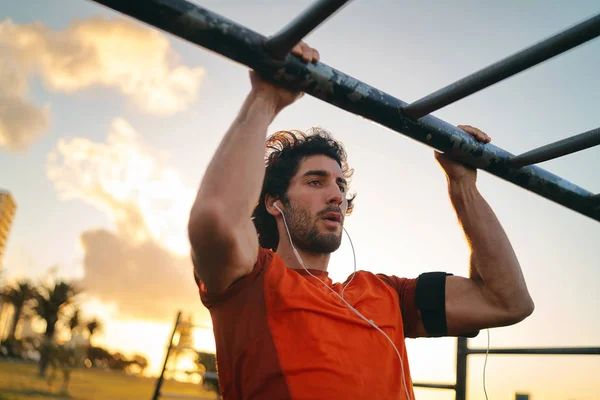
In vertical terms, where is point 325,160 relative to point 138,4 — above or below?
above

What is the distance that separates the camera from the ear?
2263 mm

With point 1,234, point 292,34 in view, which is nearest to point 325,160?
point 292,34

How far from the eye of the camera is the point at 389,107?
3.81 ft

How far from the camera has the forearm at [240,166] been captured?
4.00 ft

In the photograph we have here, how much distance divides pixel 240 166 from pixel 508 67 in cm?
71

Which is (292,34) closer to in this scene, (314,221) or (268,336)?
(268,336)

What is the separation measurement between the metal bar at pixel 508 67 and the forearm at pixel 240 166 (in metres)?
0.42

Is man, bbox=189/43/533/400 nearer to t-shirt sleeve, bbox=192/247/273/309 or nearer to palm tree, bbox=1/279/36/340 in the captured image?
t-shirt sleeve, bbox=192/247/273/309

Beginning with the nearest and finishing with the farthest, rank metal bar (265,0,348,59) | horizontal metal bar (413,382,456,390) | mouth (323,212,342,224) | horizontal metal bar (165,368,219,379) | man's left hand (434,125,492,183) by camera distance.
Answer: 1. metal bar (265,0,348,59)
2. man's left hand (434,125,492,183)
3. mouth (323,212,342,224)
4. horizontal metal bar (413,382,456,390)
5. horizontal metal bar (165,368,219,379)

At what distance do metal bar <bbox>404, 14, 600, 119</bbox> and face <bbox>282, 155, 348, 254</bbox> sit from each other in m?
0.90

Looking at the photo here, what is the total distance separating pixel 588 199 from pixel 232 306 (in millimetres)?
1224

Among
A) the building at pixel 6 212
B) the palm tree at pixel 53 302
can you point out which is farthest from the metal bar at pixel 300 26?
the building at pixel 6 212

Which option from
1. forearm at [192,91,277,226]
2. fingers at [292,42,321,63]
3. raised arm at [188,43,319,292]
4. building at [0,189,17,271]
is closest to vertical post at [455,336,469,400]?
raised arm at [188,43,319,292]

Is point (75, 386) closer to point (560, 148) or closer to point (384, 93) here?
point (384, 93)
